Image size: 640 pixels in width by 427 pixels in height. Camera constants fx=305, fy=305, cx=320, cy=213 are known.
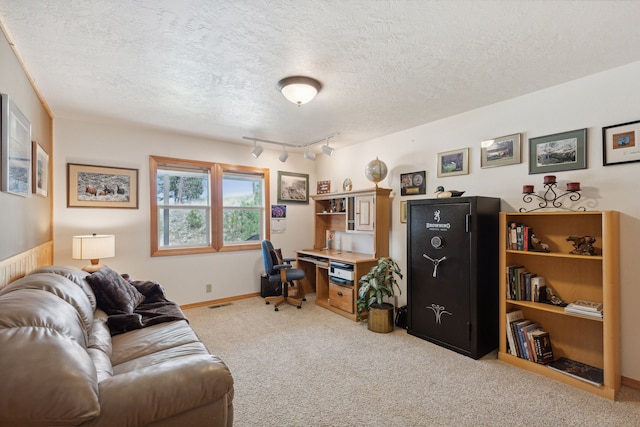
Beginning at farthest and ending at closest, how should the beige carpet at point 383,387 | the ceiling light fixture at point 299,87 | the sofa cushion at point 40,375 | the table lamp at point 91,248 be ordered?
the table lamp at point 91,248
the ceiling light fixture at point 299,87
the beige carpet at point 383,387
the sofa cushion at point 40,375

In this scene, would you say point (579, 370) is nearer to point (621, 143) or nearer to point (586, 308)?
point (586, 308)

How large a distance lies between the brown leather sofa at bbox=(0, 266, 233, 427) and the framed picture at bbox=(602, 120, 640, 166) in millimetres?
3186

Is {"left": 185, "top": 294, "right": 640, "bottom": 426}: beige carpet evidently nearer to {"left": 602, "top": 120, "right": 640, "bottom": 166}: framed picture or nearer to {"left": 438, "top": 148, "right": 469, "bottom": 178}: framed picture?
{"left": 602, "top": 120, "right": 640, "bottom": 166}: framed picture

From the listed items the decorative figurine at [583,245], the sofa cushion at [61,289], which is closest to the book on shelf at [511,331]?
the decorative figurine at [583,245]

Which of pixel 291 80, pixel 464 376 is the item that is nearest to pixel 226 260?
pixel 291 80

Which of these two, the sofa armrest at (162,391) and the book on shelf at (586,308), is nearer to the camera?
the sofa armrest at (162,391)

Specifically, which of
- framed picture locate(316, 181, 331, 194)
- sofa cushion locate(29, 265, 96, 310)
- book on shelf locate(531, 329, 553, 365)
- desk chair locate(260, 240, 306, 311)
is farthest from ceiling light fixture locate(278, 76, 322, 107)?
book on shelf locate(531, 329, 553, 365)

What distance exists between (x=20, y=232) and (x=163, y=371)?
6.31ft

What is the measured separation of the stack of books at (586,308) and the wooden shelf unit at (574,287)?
5 cm

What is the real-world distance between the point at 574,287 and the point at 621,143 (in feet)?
4.04

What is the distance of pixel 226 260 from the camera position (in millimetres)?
4746

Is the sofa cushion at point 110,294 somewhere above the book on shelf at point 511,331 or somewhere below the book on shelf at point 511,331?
above

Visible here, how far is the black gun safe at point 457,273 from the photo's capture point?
9.36ft

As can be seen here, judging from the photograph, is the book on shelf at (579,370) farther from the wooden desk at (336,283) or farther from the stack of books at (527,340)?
the wooden desk at (336,283)
